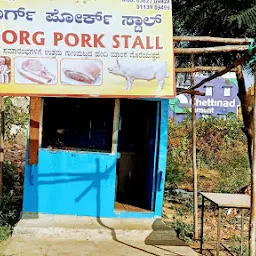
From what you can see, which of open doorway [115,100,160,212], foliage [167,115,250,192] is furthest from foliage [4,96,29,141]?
open doorway [115,100,160,212]

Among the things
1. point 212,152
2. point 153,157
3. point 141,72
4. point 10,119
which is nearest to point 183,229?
point 153,157

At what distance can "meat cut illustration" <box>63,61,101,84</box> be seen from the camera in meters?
4.32

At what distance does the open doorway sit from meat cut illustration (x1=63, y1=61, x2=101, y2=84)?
2937 mm

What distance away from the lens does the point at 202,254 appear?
21.4 ft

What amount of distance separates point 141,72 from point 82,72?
55cm

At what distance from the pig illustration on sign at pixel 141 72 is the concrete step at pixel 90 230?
2792mm

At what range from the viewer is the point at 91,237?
639 centimetres

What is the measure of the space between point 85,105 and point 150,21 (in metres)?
3.67

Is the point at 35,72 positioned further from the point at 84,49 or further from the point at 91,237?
the point at 91,237

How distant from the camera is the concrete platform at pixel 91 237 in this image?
5.93m

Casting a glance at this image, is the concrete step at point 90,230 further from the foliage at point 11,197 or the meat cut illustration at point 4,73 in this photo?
the meat cut illustration at point 4,73

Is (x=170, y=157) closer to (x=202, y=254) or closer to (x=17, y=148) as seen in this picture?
(x=17, y=148)

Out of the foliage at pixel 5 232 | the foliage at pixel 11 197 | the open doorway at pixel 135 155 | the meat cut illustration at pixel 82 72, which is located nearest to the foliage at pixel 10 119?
the foliage at pixel 11 197

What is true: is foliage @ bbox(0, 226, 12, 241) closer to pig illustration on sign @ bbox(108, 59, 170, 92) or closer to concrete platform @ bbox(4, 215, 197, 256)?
concrete platform @ bbox(4, 215, 197, 256)
